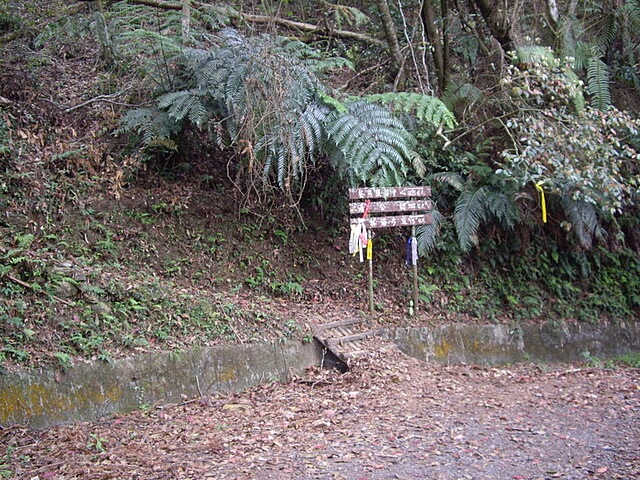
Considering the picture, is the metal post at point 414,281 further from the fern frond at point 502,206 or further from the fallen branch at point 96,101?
the fallen branch at point 96,101

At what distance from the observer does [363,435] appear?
482cm

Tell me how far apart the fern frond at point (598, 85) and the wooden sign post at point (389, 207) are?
3.16 m

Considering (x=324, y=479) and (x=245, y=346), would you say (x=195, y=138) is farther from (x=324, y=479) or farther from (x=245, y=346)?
(x=324, y=479)

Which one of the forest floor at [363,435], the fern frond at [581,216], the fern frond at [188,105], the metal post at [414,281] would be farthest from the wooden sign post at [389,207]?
the fern frond at [188,105]

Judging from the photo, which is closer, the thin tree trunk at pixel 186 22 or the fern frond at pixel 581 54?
the thin tree trunk at pixel 186 22

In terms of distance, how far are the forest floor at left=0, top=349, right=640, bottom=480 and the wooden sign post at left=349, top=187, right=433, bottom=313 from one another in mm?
1706

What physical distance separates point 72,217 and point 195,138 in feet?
6.84

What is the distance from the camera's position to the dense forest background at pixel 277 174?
652cm

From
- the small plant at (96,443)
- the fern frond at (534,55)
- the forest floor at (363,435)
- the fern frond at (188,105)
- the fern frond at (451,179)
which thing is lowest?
the forest floor at (363,435)

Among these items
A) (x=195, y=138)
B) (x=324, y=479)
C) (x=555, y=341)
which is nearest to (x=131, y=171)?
(x=195, y=138)

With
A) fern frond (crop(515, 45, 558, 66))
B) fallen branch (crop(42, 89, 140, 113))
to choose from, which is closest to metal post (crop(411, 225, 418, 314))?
fern frond (crop(515, 45, 558, 66))

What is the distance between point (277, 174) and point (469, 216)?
9.28 ft

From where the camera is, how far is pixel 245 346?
6238mm

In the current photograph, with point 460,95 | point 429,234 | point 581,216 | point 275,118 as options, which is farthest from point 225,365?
point 460,95
